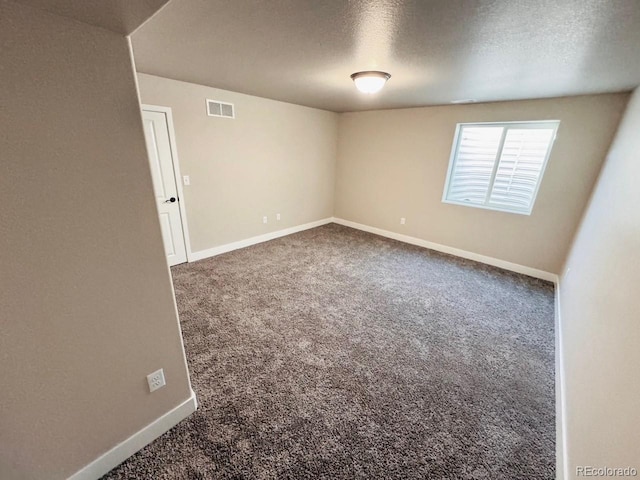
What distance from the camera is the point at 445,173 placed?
4188mm

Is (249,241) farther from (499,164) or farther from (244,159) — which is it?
(499,164)

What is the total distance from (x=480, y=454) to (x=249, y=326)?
1.90 m

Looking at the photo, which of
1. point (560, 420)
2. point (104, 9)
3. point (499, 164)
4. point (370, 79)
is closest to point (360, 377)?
point (560, 420)

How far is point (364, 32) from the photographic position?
159 centimetres

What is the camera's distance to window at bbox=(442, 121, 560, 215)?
3457 millimetres

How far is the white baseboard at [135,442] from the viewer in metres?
1.27

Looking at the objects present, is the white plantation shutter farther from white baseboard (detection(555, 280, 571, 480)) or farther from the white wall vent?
the white wall vent

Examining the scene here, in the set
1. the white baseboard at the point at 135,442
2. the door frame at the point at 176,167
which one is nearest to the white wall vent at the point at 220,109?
the door frame at the point at 176,167

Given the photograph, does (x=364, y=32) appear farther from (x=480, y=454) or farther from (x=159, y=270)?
(x=480, y=454)

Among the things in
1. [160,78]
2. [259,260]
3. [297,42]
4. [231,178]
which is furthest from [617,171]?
[160,78]

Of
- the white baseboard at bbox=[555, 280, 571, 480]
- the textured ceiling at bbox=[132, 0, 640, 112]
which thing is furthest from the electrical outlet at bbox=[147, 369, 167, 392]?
the white baseboard at bbox=[555, 280, 571, 480]

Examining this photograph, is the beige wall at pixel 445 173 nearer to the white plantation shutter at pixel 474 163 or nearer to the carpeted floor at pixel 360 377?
the white plantation shutter at pixel 474 163

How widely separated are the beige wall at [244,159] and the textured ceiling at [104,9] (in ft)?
8.12

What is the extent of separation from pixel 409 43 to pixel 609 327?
203 cm
